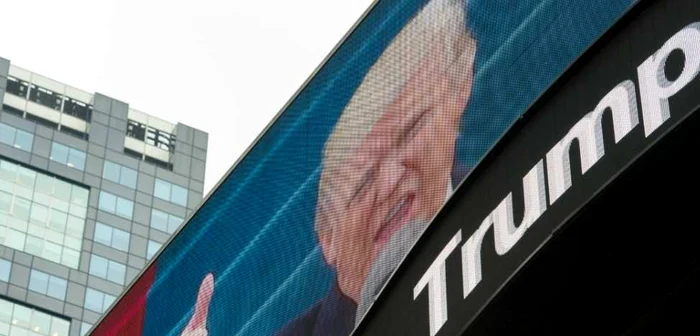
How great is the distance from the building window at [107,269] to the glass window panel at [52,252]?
2331 mm

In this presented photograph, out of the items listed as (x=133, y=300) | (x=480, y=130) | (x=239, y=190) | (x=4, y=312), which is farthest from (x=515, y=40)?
(x=4, y=312)

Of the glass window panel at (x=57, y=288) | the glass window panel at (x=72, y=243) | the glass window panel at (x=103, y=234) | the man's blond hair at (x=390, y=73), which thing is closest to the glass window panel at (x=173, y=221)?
the glass window panel at (x=103, y=234)

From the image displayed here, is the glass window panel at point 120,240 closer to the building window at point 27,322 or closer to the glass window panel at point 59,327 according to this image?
the glass window panel at point 59,327

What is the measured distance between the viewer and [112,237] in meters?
107

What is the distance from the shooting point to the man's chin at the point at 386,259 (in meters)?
15.6

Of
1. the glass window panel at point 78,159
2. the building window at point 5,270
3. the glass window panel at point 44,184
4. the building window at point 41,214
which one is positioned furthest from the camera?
the glass window panel at point 78,159

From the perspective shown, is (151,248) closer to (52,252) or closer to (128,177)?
(128,177)

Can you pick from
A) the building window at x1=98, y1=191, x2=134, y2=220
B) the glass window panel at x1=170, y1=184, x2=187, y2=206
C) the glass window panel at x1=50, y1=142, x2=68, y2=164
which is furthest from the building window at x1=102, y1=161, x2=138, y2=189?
the glass window panel at x1=50, y1=142, x2=68, y2=164

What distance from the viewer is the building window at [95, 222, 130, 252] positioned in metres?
106

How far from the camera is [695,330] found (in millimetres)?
13742

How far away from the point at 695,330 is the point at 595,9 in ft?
9.80

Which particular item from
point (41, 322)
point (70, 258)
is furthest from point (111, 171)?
point (41, 322)

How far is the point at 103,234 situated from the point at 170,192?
23.4ft

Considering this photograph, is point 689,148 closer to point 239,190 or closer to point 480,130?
point 480,130
